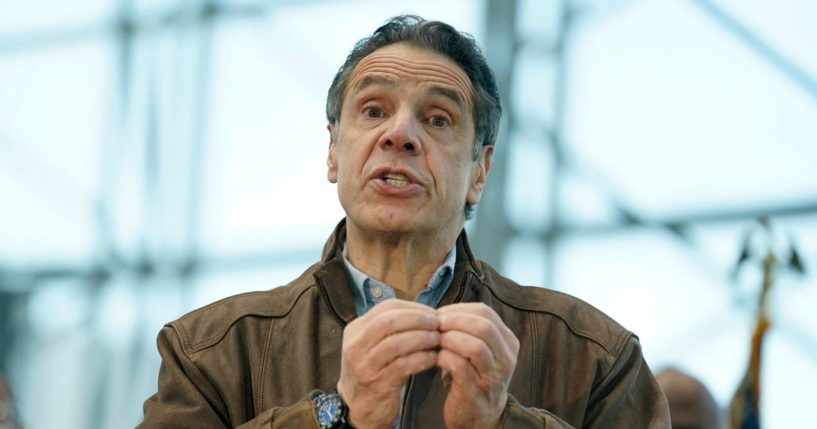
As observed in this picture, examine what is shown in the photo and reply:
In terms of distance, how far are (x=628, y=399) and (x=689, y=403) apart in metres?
1.20

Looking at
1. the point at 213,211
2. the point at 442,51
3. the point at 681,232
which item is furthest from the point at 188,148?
the point at 442,51

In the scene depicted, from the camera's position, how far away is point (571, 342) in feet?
8.09

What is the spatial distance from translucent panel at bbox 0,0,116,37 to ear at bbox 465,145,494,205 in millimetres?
3918

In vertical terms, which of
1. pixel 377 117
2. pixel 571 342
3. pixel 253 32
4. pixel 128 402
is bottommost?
pixel 128 402

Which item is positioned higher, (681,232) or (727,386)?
(681,232)

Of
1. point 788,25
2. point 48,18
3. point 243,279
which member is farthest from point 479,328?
point 48,18

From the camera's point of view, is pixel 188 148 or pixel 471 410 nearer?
pixel 471 410

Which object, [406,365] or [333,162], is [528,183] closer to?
[333,162]

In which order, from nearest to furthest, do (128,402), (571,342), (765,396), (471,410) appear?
(471,410)
(571,342)
(765,396)
(128,402)

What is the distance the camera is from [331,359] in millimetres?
2396

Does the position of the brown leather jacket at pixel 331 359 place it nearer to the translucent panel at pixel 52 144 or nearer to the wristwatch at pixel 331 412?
the wristwatch at pixel 331 412

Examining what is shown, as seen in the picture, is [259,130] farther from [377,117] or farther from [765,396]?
[377,117]

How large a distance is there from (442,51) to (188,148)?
3.54 metres

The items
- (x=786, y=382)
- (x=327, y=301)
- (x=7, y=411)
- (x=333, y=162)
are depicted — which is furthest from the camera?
(x=786, y=382)
